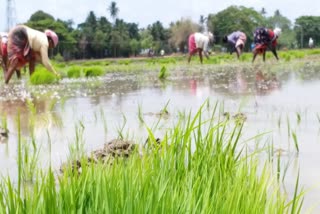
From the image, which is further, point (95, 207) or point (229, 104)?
point (229, 104)

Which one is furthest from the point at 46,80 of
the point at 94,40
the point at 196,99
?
the point at 94,40

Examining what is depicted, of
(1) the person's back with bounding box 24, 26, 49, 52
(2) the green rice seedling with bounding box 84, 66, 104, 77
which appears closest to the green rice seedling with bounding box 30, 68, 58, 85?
(1) the person's back with bounding box 24, 26, 49, 52

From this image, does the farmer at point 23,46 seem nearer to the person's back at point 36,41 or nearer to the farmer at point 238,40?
the person's back at point 36,41

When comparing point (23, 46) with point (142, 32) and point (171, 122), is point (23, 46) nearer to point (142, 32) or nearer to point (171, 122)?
point (171, 122)

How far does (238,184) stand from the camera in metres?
2.04

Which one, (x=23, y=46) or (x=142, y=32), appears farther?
(x=142, y=32)

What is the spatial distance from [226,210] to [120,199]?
0.34 m

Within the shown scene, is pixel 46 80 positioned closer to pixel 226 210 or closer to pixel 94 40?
pixel 226 210

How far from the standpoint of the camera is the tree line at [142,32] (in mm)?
80812

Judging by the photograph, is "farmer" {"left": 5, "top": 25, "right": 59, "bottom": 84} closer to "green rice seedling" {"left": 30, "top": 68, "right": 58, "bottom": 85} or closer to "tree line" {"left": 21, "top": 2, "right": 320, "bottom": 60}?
"green rice seedling" {"left": 30, "top": 68, "right": 58, "bottom": 85}

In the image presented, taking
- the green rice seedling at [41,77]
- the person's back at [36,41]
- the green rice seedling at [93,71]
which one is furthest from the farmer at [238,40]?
the green rice seedling at [41,77]

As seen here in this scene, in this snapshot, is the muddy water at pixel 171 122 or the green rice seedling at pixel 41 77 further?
the green rice seedling at pixel 41 77

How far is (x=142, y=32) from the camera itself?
4124 inches

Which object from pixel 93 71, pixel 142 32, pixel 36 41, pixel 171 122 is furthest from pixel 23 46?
pixel 142 32
